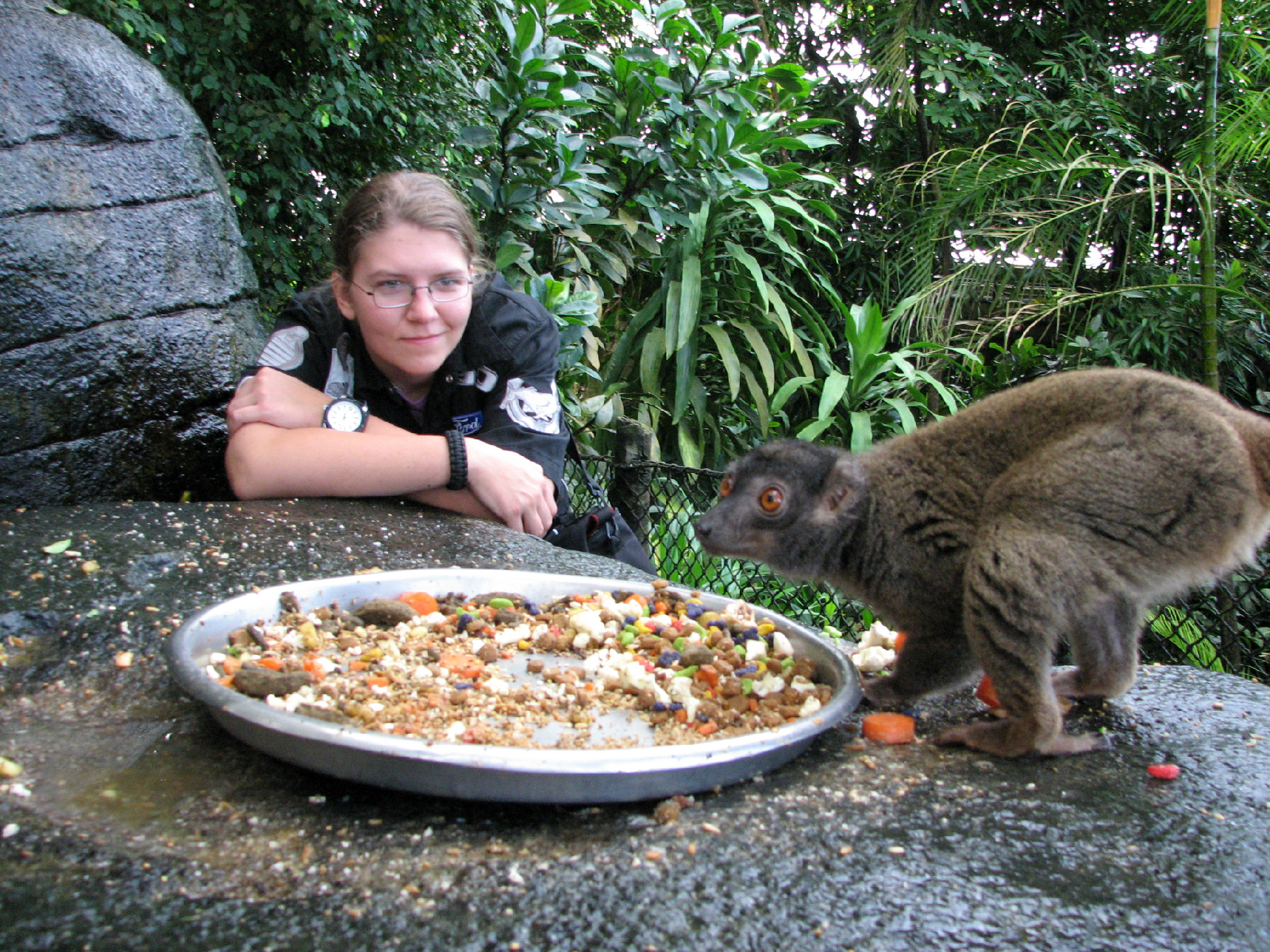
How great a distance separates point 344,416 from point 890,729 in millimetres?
2089

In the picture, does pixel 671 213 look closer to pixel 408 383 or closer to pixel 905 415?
pixel 905 415

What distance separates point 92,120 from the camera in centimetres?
368

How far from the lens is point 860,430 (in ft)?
16.2

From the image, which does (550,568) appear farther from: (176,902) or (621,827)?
(176,902)

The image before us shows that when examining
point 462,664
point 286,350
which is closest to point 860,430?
point 286,350

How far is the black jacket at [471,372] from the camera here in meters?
3.39

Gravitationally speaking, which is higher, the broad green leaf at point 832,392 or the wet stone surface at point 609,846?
the broad green leaf at point 832,392

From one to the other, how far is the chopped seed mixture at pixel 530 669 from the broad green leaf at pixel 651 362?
3277 millimetres

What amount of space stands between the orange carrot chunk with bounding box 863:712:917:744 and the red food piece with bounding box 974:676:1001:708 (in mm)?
244

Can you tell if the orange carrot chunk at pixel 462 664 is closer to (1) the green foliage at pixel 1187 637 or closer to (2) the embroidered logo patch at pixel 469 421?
(2) the embroidered logo patch at pixel 469 421

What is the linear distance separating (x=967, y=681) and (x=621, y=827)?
42.4 inches

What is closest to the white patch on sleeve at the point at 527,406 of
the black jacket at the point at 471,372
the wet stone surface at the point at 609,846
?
the black jacket at the point at 471,372

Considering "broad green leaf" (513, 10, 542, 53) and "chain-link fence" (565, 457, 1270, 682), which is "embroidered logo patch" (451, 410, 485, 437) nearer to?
"chain-link fence" (565, 457, 1270, 682)

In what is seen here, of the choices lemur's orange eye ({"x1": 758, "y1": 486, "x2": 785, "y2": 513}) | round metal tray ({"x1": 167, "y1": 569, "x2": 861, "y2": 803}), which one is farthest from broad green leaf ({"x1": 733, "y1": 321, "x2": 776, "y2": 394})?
round metal tray ({"x1": 167, "y1": 569, "x2": 861, "y2": 803})
